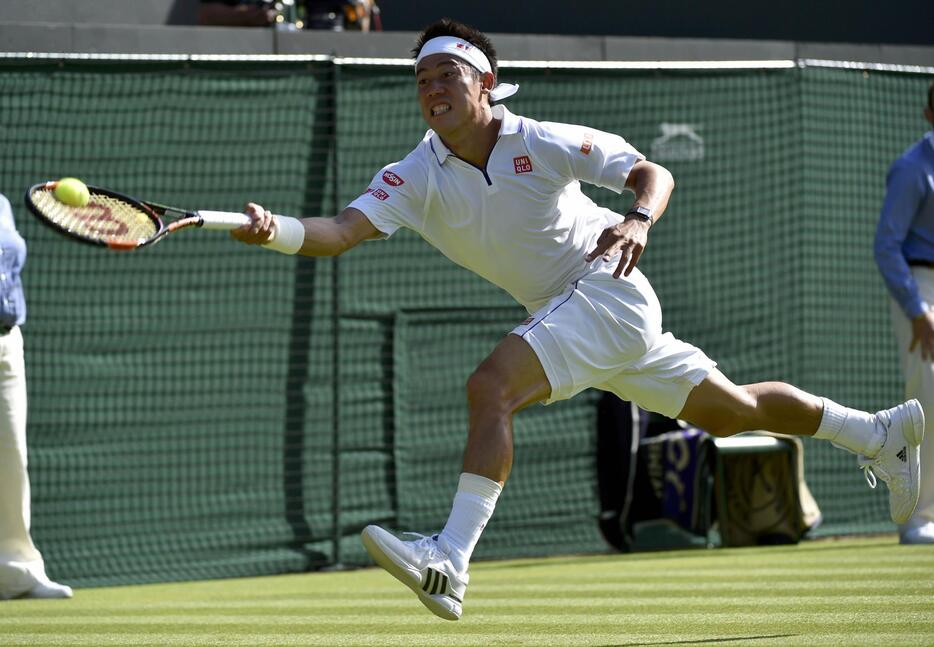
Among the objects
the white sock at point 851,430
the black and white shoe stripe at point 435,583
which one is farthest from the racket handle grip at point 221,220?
the white sock at point 851,430

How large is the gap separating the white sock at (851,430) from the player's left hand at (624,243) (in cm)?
124

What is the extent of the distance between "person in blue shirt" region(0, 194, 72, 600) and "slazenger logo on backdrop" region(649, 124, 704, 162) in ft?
13.8

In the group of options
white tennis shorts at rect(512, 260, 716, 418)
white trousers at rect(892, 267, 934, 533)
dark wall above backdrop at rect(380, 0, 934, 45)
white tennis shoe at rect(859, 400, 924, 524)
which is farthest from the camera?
dark wall above backdrop at rect(380, 0, 934, 45)

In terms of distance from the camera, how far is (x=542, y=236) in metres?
5.57

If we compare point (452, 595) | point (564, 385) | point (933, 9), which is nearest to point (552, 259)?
point (564, 385)

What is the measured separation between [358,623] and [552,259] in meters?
1.63

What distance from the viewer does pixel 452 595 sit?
4785 mm

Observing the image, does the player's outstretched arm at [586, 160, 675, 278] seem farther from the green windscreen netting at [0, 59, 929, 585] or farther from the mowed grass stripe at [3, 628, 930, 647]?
the green windscreen netting at [0, 59, 929, 585]

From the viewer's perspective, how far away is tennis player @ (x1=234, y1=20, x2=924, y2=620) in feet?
17.2

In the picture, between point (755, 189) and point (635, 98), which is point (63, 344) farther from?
point (755, 189)

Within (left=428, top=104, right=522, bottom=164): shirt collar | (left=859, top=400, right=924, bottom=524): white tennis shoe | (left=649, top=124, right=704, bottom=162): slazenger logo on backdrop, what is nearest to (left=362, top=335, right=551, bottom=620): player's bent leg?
(left=428, top=104, right=522, bottom=164): shirt collar

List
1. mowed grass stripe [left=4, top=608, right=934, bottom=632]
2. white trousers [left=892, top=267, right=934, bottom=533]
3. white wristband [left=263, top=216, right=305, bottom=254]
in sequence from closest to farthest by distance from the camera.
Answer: white wristband [left=263, top=216, right=305, bottom=254] < mowed grass stripe [left=4, top=608, right=934, bottom=632] < white trousers [left=892, top=267, right=934, bottom=533]

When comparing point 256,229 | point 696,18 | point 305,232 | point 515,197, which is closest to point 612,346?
point 515,197

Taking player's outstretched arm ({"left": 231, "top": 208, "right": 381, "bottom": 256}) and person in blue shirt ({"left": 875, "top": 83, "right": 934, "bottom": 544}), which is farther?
person in blue shirt ({"left": 875, "top": 83, "right": 934, "bottom": 544})
